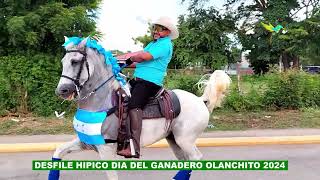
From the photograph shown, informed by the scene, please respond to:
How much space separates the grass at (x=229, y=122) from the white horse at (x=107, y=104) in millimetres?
5443

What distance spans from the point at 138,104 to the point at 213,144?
468 centimetres

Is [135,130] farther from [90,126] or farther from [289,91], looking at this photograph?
[289,91]

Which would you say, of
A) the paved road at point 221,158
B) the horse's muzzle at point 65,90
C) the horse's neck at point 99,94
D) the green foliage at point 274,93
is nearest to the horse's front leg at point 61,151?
the horse's neck at point 99,94

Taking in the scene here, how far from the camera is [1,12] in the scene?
41.4 feet

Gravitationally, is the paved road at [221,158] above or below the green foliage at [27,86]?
below

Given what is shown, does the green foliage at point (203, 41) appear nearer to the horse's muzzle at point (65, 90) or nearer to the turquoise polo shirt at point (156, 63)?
the turquoise polo shirt at point (156, 63)

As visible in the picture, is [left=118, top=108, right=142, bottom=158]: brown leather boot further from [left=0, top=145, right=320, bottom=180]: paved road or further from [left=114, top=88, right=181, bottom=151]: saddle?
[left=0, top=145, right=320, bottom=180]: paved road

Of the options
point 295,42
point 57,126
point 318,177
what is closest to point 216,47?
point 295,42

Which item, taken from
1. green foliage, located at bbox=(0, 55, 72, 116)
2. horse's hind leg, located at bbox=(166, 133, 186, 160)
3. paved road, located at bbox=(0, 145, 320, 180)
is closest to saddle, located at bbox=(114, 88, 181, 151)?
horse's hind leg, located at bbox=(166, 133, 186, 160)

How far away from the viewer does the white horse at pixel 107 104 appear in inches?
177

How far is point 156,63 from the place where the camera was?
5.00m

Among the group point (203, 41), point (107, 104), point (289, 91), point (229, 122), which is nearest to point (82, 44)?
point (107, 104)

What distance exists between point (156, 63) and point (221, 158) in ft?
12.0

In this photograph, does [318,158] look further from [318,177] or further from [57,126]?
[57,126]
